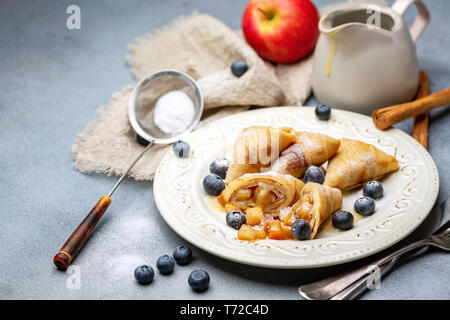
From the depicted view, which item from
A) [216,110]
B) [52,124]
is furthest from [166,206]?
[52,124]

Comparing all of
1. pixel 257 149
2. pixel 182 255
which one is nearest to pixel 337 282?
pixel 182 255

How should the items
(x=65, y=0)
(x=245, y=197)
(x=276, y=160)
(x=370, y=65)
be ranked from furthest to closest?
(x=65, y=0)
(x=370, y=65)
(x=276, y=160)
(x=245, y=197)

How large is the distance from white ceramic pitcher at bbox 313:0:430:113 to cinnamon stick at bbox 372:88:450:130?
8 cm

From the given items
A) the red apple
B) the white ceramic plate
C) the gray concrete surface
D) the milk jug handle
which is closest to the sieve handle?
the gray concrete surface

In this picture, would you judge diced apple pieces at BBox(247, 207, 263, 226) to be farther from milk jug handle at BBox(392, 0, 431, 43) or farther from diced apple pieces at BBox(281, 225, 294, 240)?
milk jug handle at BBox(392, 0, 431, 43)

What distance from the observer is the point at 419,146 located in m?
1.66

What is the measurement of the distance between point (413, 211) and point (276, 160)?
42 cm

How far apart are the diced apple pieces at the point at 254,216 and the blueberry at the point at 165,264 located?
0.23 meters

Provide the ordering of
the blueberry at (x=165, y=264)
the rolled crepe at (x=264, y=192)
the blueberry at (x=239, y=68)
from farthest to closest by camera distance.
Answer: the blueberry at (x=239, y=68) → the rolled crepe at (x=264, y=192) → the blueberry at (x=165, y=264)

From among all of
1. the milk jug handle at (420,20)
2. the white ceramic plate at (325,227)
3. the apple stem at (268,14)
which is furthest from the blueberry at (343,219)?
the apple stem at (268,14)

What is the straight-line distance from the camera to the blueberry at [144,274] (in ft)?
4.46

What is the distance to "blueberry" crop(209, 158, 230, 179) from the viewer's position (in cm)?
165

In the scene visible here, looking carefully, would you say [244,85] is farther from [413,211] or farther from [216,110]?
[413,211]

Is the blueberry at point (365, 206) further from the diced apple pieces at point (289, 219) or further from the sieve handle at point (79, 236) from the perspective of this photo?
the sieve handle at point (79, 236)
